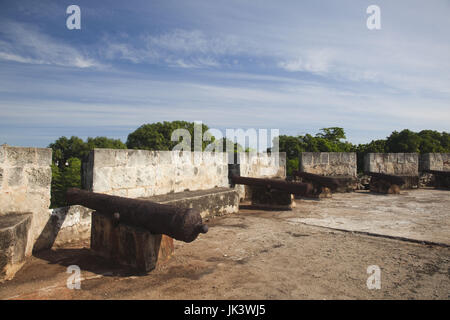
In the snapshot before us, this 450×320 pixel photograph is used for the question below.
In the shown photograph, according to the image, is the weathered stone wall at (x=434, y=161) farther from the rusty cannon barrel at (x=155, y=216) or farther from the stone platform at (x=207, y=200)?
the rusty cannon barrel at (x=155, y=216)

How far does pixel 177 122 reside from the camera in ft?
136

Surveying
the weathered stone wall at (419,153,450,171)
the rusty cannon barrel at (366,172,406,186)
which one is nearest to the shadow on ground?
the rusty cannon barrel at (366,172,406,186)

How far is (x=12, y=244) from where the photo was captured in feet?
8.96

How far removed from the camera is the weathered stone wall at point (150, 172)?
445 cm

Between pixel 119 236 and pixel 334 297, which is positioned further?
pixel 119 236

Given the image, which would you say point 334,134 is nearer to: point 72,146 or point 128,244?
point 128,244

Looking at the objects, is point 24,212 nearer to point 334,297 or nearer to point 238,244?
point 238,244

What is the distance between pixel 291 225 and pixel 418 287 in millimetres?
2547

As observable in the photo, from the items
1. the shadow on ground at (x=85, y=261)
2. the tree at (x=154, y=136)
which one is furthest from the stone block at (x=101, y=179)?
the tree at (x=154, y=136)

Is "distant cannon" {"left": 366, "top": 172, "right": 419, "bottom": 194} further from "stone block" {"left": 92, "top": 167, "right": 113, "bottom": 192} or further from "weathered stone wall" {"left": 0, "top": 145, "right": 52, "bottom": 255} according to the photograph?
"weathered stone wall" {"left": 0, "top": 145, "right": 52, "bottom": 255}

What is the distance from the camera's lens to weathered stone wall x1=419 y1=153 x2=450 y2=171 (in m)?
12.0

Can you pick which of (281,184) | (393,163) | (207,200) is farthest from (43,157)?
(393,163)
